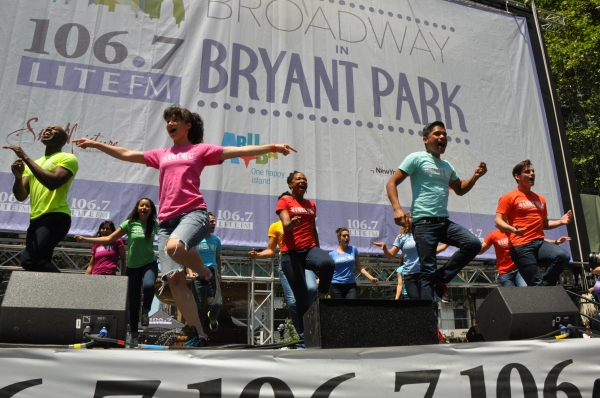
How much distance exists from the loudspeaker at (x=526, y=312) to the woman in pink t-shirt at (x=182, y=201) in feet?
4.62

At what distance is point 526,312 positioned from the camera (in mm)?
2719

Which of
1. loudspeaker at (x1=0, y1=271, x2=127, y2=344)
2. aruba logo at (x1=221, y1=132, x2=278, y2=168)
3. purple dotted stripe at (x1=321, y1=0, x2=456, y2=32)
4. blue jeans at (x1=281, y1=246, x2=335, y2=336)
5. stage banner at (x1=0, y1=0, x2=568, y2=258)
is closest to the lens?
loudspeaker at (x1=0, y1=271, x2=127, y2=344)

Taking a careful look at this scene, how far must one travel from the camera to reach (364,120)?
7.34 metres

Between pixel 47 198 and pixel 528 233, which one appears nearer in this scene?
pixel 47 198

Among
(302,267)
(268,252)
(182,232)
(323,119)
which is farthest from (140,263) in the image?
(323,119)

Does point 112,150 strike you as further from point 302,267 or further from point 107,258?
point 107,258

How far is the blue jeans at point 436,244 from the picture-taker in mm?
3314

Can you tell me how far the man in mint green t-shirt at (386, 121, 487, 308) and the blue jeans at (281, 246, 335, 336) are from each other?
26.4 inches

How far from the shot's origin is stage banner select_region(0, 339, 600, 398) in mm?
1980

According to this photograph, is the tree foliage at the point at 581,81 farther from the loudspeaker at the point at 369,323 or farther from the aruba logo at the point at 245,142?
the loudspeaker at the point at 369,323

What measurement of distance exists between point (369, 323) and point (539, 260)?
88.3 inches

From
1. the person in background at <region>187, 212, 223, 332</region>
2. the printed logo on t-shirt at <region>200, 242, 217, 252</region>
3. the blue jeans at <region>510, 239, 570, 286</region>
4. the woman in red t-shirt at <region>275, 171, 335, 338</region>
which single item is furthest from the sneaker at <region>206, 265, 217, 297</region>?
the blue jeans at <region>510, 239, 570, 286</region>

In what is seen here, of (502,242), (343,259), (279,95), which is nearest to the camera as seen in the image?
(343,259)

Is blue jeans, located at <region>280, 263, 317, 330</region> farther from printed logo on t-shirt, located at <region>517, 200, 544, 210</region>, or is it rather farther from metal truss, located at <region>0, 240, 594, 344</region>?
metal truss, located at <region>0, 240, 594, 344</region>
